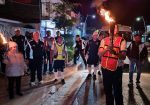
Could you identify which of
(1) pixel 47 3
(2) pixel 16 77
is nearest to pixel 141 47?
(2) pixel 16 77

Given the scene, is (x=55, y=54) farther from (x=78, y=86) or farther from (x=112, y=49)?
(x=112, y=49)

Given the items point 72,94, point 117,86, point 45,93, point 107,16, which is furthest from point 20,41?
point 117,86

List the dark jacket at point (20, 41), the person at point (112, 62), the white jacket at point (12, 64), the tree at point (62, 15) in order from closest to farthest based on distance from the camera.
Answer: the person at point (112, 62), the white jacket at point (12, 64), the dark jacket at point (20, 41), the tree at point (62, 15)

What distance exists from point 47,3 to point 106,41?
18763mm

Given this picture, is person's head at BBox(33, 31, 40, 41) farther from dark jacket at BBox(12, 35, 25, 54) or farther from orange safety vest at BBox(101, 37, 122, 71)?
orange safety vest at BBox(101, 37, 122, 71)

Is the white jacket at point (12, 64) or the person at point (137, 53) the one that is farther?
the person at point (137, 53)

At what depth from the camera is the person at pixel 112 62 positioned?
25.1 ft

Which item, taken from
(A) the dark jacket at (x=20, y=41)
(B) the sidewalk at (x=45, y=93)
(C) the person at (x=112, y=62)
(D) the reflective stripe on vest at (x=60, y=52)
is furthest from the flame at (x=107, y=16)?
(A) the dark jacket at (x=20, y=41)

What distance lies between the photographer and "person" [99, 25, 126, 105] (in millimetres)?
7641

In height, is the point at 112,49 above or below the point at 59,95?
above

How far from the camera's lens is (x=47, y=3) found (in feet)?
85.3

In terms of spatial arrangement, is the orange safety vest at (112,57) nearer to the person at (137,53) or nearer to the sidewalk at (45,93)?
the sidewalk at (45,93)

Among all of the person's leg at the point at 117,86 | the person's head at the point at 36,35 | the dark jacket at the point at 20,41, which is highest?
the person's head at the point at 36,35

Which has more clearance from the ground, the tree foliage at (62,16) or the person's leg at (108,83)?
the tree foliage at (62,16)
